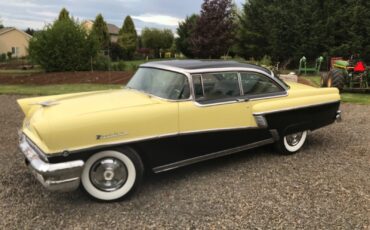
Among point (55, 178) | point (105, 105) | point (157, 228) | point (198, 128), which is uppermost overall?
point (105, 105)

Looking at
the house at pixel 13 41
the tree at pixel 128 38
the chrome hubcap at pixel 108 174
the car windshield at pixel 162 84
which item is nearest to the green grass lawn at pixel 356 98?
the car windshield at pixel 162 84

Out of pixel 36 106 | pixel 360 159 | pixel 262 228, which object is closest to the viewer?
pixel 262 228

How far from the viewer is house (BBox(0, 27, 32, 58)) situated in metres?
52.3

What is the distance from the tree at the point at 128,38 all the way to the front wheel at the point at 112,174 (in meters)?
42.1

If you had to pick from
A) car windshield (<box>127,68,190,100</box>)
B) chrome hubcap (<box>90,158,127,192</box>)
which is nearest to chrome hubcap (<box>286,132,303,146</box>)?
car windshield (<box>127,68,190,100</box>)

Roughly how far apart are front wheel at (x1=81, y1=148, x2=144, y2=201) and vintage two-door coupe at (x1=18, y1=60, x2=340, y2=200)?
0.01 m

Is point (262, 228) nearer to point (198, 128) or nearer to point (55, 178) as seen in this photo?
point (198, 128)

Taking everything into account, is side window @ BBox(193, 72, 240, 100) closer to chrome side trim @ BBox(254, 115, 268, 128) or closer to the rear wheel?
chrome side trim @ BBox(254, 115, 268, 128)

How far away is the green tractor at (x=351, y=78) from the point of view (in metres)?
11.1

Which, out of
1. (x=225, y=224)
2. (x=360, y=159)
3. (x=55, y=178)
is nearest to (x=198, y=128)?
(x=225, y=224)

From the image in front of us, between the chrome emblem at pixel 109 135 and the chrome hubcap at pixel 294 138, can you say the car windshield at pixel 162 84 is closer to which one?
the chrome emblem at pixel 109 135

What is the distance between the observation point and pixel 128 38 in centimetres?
4603

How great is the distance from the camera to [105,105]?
3.80 metres

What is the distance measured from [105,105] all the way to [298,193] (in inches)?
95.3
